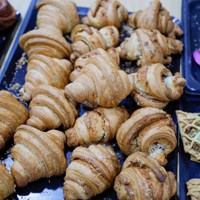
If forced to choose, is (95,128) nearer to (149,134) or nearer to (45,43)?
(149,134)

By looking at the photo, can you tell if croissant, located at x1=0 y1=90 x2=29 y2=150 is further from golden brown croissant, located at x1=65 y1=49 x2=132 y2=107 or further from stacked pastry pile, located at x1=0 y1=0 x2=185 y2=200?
golden brown croissant, located at x1=65 y1=49 x2=132 y2=107

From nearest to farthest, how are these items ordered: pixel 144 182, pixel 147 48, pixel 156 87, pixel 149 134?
pixel 144 182, pixel 149 134, pixel 156 87, pixel 147 48

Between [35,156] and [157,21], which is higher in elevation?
[157,21]

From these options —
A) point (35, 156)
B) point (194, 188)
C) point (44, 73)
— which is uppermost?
point (44, 73)

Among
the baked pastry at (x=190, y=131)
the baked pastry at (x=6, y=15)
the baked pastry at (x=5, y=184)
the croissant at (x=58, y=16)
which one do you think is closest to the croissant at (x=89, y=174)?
the baked pastry at (x=5, y=184)

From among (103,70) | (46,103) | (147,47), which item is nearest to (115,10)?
(147,47)

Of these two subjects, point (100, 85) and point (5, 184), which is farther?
point (100, 85)

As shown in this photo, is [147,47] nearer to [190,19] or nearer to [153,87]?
[153,87]

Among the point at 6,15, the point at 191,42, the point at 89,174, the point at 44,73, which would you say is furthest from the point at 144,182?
the point at 6,15
